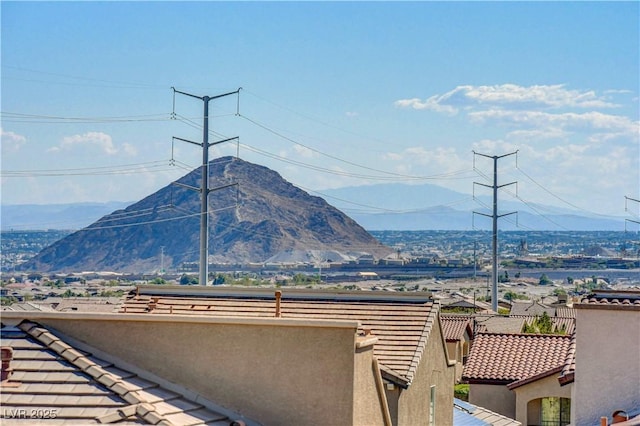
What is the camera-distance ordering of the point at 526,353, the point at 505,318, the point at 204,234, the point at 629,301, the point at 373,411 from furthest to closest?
the point at 505,318 → the point at 204,234 → the point at 526,353 → the point at 629,301 → the point at 373,411

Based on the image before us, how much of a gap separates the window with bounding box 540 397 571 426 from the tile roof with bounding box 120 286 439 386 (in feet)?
28.8

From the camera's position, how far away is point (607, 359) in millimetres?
17344

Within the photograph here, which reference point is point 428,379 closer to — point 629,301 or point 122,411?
point 629,301

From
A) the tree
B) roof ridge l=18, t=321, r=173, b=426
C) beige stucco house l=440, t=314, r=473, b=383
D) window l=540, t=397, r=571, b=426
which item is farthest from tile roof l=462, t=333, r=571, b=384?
the tree

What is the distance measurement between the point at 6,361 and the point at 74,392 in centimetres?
91

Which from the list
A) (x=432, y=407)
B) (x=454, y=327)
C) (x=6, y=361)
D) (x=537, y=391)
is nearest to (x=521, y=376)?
(x=537, y=391)

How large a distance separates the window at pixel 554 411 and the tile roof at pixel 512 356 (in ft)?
4.61

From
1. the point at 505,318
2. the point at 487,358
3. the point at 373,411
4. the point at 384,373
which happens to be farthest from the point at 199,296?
the point at 505,318

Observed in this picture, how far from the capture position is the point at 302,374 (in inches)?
549

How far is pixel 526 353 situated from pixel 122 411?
20.6 m

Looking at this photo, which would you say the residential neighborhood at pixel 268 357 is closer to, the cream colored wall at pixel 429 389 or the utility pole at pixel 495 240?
the cream colored wall at pixel 429 389

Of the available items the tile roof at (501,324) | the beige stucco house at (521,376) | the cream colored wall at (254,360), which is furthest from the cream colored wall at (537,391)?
the tile roof at (501,324)

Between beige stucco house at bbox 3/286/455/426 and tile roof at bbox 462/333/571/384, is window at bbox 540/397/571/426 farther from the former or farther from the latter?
beige stucco house at bbox 3/286/455/426

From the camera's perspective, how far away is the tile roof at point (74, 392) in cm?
1252
